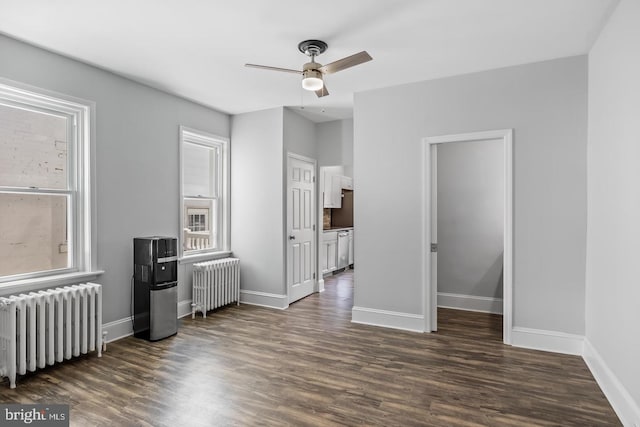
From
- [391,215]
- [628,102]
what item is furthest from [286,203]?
[628,102]

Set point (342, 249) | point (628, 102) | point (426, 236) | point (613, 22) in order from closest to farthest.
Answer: point (628, 102)
point (613, 22)
point (426, 236)
point (342, 249)

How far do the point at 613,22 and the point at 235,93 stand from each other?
365cm

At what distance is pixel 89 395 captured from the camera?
2594mm

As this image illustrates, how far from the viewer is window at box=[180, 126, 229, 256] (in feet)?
15.6

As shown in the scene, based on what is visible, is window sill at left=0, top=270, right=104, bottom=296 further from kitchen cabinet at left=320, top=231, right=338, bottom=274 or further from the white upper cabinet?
the white upper cabinet

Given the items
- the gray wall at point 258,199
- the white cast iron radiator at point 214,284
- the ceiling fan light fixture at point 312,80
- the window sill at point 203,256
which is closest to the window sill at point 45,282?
the window sill at point 203,256

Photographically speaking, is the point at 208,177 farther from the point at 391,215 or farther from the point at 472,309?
the point at 472,309

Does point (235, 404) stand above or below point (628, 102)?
below

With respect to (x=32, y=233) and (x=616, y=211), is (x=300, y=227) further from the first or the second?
(x=616, y=211)

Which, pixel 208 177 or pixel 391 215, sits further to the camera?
pixel 208 177

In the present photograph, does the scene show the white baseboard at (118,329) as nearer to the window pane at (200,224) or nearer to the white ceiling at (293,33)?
the window pane at (200,224)

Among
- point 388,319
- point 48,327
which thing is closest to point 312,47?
point 388,319

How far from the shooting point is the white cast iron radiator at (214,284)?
4.55 metres

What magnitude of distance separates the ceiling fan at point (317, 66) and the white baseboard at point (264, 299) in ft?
9.69
